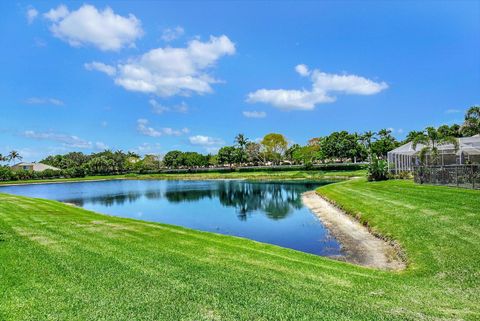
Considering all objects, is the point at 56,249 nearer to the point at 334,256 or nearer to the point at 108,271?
the point at 108,271

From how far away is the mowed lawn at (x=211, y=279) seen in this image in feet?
23.7

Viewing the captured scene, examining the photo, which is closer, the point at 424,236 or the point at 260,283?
the point at 260,283

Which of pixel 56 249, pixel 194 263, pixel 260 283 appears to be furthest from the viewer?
pixel 56 249

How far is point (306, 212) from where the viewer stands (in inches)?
1335

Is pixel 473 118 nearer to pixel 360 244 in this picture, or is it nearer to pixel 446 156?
pixel 446 156

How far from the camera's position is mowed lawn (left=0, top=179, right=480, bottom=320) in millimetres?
7230

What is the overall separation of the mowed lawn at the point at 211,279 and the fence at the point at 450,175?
798cm

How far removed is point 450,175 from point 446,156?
46.8 ft

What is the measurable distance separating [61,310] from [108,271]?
2773mm

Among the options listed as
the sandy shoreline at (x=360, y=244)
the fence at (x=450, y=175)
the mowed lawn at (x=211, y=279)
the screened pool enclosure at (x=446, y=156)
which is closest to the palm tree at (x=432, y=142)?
the screened pool enclosure at (x=446, y=156)

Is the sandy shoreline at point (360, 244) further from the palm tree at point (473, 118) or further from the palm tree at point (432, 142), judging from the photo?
the palm tree at point (473, 118)

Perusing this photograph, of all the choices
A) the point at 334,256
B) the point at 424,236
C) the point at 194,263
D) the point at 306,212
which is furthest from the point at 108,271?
the point at 306,212

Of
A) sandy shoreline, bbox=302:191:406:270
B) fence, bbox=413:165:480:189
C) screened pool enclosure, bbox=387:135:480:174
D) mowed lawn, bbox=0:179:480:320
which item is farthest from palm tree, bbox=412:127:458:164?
mowed lawn, bbox=0:179:480:320

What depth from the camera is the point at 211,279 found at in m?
9.36
